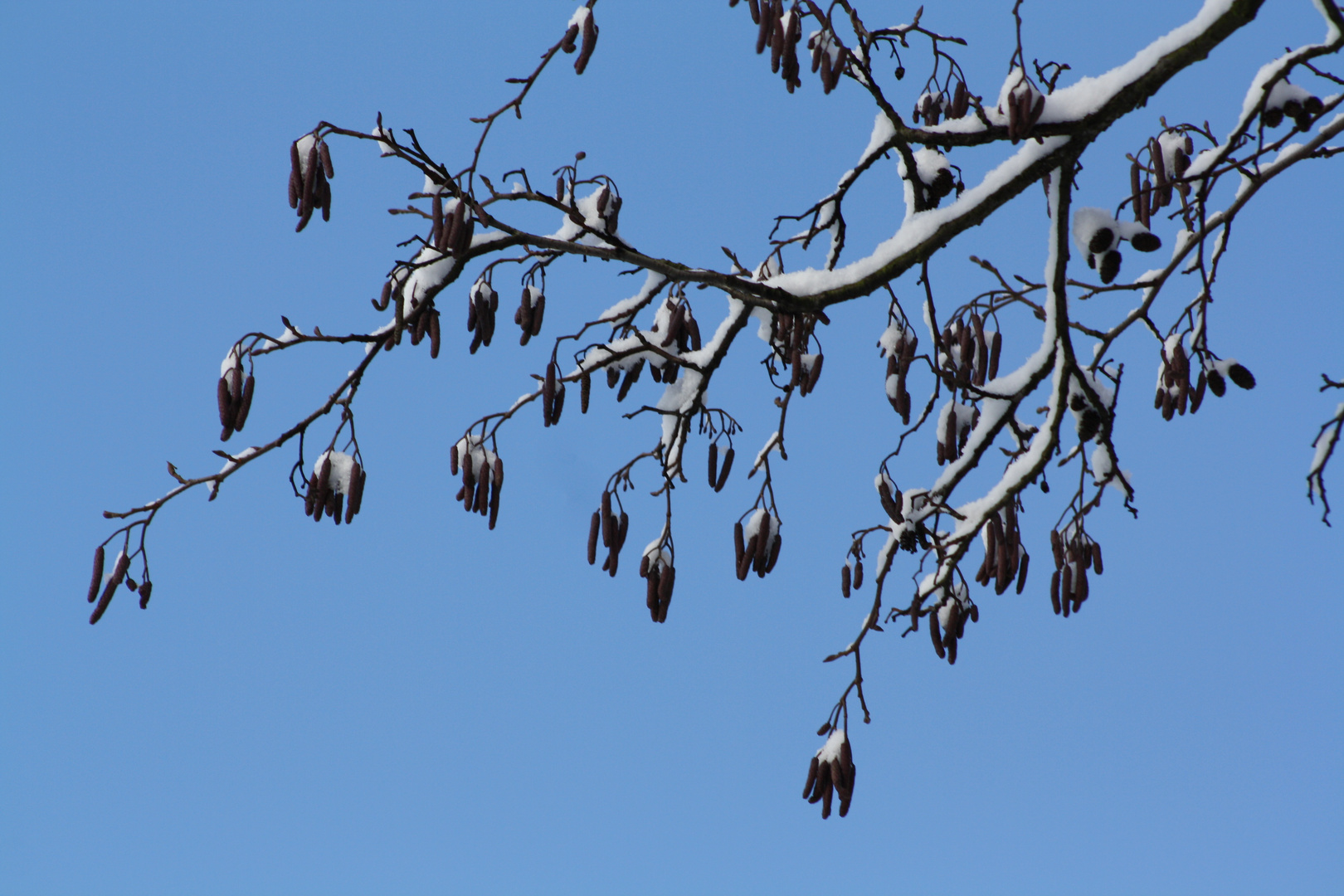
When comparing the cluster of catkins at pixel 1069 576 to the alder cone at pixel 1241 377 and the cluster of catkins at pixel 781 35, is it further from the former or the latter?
the cluster of catkins at pixel 781 35

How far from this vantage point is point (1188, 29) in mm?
3439

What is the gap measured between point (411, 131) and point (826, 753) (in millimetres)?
2478

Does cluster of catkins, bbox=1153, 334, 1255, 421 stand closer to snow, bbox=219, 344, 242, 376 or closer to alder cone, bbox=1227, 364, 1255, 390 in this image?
alder cone, bbox=1227, 364, 1255, 390

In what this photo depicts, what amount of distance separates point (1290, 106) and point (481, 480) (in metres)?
2.90

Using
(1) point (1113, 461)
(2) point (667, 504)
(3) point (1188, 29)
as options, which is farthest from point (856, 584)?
(3) point (1188, 29)

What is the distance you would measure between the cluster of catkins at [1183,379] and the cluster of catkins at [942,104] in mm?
1500

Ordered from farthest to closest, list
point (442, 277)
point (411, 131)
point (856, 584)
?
point (856, 584) → point (442, 277) → point (411, 131)

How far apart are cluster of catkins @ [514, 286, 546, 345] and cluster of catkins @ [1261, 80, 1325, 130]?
2432 mm

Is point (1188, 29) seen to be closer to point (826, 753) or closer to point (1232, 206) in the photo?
point (1232, 206)

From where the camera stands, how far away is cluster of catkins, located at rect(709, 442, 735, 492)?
456 cm

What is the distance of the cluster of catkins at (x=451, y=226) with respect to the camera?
3.38m

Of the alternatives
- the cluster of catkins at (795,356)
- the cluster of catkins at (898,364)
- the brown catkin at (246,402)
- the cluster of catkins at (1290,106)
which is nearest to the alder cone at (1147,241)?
the cluster of catkins at (1290,106)

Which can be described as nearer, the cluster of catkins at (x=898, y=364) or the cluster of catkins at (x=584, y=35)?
the cluster of catkins at (x=584, y=35)

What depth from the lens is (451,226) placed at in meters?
3.42
